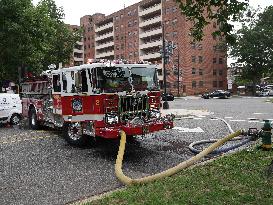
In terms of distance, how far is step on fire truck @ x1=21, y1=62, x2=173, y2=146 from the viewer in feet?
34.0

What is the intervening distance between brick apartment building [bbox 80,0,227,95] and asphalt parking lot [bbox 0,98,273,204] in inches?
2009

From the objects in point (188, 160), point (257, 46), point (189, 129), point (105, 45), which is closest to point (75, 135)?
point (188, 160)

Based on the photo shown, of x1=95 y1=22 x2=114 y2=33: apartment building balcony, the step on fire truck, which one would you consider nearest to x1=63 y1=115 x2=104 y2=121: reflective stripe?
the step on fire truck

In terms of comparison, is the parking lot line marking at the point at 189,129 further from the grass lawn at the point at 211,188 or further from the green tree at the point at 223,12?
the green tree at the point at 223,12

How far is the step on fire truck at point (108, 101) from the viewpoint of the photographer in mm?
10375

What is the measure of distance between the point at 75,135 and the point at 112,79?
99.0 inches

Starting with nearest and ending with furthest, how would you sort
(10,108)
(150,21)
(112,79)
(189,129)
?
(112,79), (189,129), (10,108), (150,21)

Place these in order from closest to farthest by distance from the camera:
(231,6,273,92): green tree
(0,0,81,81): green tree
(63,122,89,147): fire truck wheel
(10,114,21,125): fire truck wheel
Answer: (63,122,89,147): fire truck wheel < (10,114,21,125): fire truck wheel < (0,0,81,81): green tree < (231,6,273,92): green tree

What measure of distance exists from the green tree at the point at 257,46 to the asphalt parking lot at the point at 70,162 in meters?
55.3

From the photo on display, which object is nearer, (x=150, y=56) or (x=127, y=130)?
(x=127, y=130)

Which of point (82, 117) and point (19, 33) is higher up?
point (19, 33)

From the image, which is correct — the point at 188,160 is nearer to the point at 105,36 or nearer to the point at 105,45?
the point at 105,45

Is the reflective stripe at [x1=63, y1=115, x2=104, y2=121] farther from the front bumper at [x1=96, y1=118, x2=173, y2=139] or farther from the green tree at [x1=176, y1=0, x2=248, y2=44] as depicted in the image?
the green tree at [x1=176, y1=0, x2=248, y2=44]

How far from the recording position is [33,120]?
1636cm
